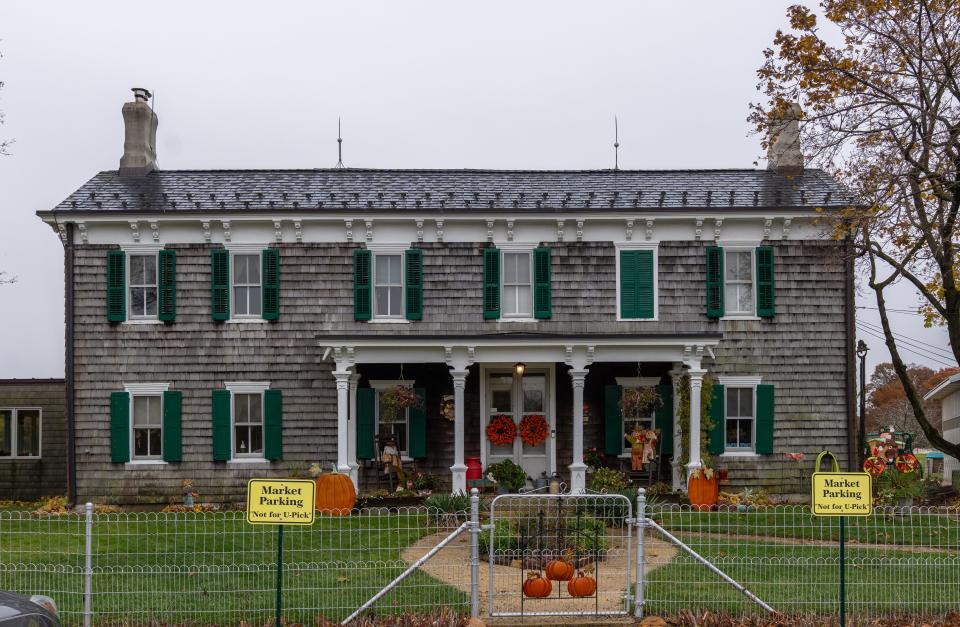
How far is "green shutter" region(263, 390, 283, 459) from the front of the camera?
18703 millimetres

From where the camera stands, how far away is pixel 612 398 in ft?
62.5

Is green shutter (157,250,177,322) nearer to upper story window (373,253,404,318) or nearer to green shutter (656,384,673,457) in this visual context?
upper story window (373,253,404,318)

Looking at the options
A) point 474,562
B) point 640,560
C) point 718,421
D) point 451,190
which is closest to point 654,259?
point 718,421

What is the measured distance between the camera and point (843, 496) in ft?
A: 29.9

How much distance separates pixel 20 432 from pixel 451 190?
10.9 m

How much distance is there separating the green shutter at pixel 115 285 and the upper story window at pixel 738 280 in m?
11.7

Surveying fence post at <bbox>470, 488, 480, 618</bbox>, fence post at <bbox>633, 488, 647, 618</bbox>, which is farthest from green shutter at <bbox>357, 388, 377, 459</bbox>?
fence post at <bbox>633, 488, 647, 618</bbox>

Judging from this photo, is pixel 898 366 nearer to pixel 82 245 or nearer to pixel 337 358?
pixel 337 358

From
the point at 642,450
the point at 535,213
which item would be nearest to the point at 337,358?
the point at 535,213

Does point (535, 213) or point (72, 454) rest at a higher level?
point (535, 213)

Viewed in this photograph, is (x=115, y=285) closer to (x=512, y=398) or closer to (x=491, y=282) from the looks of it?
(x=491, y=282)

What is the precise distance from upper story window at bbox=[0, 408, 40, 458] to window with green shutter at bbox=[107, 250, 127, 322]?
14.3 ft

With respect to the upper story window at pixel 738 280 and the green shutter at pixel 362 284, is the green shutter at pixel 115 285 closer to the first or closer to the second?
the green shutter at pixel 362 284

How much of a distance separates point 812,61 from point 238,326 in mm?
11382
